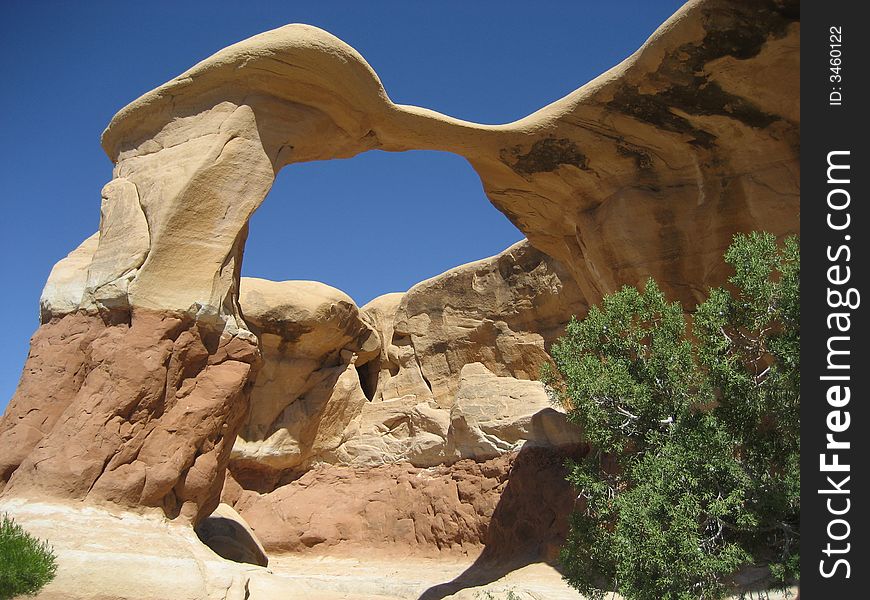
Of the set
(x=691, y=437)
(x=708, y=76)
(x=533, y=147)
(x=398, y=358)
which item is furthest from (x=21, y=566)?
(x=398, y=358)

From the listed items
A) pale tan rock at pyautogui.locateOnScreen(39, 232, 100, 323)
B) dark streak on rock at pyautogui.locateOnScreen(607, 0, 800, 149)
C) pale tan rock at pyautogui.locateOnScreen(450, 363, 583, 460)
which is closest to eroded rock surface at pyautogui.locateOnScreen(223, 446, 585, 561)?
pale tan rock at pyautogui.locateOnScreen(450, 363, 583, 460)

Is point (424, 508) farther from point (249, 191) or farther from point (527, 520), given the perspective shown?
point (249, 191)

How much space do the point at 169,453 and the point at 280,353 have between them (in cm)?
1088

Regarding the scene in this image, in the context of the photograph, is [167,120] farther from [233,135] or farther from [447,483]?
[447,483]

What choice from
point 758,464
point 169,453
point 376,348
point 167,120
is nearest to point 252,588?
point 169,453

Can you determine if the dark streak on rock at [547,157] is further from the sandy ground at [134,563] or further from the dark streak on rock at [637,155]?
the sandy ground at [134,563]

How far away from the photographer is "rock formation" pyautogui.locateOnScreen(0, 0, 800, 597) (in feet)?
35.7

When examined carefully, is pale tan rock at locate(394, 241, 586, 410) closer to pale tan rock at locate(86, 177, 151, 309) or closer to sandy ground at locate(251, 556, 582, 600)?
sandy ground at locate(251, 556, 582, 600)

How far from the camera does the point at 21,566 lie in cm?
760

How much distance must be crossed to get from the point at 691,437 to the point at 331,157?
8287 millimetres

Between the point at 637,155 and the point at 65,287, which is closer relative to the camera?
the point at 65,287

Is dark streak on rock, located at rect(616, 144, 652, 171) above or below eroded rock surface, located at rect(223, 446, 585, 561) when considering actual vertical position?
above

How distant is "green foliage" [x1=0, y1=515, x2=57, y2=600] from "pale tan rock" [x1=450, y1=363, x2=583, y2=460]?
35.1ft

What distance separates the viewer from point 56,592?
28.3 ft
